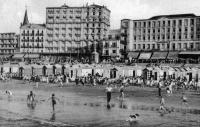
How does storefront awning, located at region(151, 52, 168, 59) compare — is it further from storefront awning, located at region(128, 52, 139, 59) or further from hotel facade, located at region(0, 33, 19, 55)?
hotel facade, located at region(0, 33, 19, 55)

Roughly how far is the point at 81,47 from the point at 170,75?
164 feet

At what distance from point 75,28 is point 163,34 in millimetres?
26985

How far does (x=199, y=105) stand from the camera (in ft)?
119

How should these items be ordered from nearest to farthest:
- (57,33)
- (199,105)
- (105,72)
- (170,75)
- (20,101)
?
(199,105) → (20,101) → (170,75) → (105,72) → (57,33)

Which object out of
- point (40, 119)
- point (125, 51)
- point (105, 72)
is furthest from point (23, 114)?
point (125, 51)

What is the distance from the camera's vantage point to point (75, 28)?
116938mm

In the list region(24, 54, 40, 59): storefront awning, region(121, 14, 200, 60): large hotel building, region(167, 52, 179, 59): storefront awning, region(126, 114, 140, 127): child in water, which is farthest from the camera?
region(24, 54, 40, 59): storefront awning

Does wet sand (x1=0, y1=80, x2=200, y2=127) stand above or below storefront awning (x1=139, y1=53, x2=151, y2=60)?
below

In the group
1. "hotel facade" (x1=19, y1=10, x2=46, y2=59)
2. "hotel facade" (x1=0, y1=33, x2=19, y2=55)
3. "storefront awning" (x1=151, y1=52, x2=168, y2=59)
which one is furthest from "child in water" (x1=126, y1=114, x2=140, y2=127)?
"hotel facade" (x1=0, y1=33, x2=19, y2=55)

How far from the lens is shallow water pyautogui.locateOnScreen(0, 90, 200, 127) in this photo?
86.7 ft

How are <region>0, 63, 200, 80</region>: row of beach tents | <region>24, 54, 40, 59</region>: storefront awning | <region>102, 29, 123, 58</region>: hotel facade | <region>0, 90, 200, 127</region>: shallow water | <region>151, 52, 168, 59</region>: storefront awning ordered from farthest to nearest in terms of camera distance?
<region>24, 54, 40, 59</region>: storefront awning
<region>102, 29, 123, 58</region>: hotel facade
<region>151, 52, 168, 59</region>: storefront awning
<region>0, 63, 200, 80</region>: row of beach tents
<region>0, 90, 200, 127</region>: shallow water

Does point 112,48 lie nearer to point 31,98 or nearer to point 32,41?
point 32,41

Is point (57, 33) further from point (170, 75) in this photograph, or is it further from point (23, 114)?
point (23, 114)

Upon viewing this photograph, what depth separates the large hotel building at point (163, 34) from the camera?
328ft
